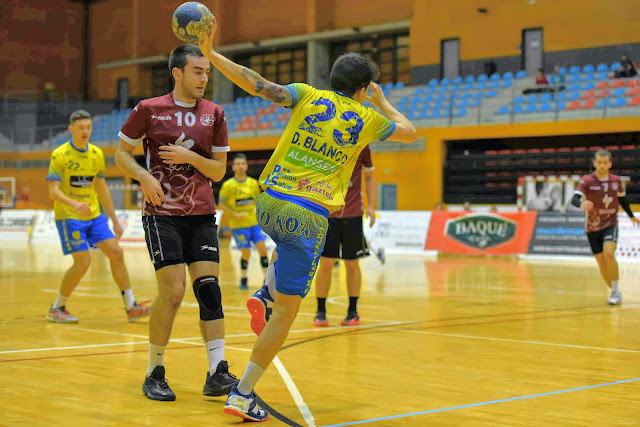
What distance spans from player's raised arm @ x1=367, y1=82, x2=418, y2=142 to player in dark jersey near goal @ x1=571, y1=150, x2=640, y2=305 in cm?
676

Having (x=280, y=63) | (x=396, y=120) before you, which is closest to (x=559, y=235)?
(x=396, y=120)

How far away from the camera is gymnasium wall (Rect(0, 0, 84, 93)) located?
42.9 metres

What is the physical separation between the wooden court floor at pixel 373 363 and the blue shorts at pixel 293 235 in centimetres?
76

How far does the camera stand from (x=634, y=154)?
83.3ft

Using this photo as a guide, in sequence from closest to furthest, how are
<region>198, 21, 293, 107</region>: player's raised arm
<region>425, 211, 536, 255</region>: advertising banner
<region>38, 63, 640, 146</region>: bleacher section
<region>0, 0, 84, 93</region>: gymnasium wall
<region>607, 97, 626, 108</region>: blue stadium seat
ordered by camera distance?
<region>198, 21, 293, 107</region>: player's raised arm, <region>425, 211, 536, 255</region>: advertising banner, <region>607, 97, 626, 108</region>: blue stadium seat, <region>38, 63, 640, 146</region>: bleacher section, <region>0, 0, 84, 93</region>: gymnasium wall

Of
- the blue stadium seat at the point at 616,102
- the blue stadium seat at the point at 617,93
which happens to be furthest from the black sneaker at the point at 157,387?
the blue stadium seat at the point at 617,93

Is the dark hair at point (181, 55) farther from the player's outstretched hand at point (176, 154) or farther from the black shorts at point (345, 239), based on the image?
the black shorts at point (345, 239)

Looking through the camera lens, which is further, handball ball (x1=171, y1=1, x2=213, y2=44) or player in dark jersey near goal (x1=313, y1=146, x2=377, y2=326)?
player in dark jersey near goal (x1=313, y1=146, x2=377, y2=326)

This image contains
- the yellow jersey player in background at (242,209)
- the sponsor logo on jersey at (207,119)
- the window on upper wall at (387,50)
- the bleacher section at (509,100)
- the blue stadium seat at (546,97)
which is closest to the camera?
the sponsor logo on jersey at (207,119)

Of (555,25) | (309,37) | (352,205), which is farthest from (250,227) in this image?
(309,37)

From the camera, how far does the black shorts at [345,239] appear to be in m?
8.67

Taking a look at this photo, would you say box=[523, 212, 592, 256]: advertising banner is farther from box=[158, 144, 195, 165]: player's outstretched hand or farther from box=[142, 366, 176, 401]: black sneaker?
box=[142, 366, 176, 401]: black sneaker

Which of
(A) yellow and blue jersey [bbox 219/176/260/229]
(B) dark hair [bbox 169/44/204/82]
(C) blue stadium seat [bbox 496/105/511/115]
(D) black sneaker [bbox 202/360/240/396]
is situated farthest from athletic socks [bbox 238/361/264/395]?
(C) blue stadium seat [bbox 496/105/511/115]

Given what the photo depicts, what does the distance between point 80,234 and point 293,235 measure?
17.0 feet
